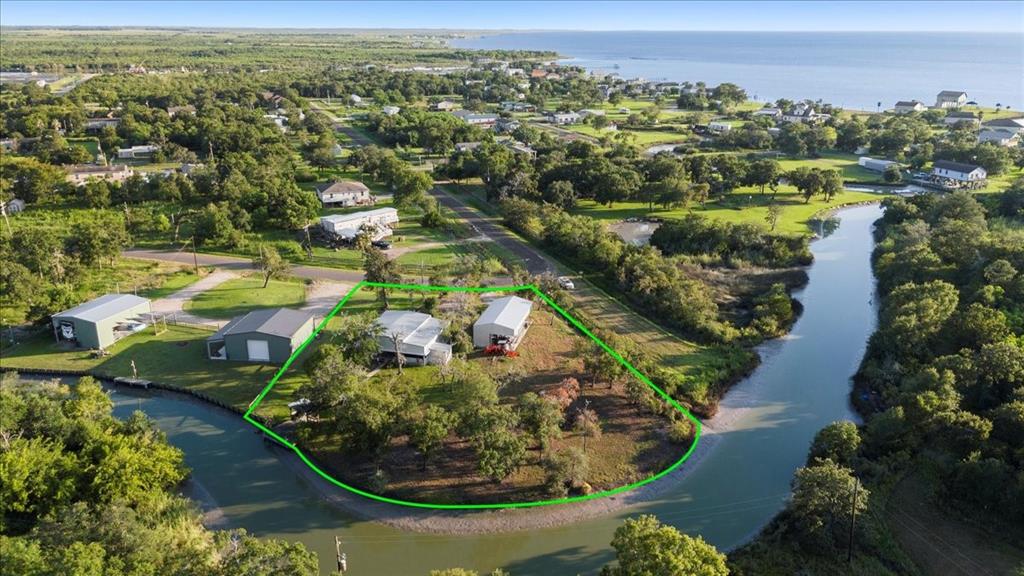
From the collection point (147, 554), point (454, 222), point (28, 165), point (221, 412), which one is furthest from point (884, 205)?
point (28, 165)

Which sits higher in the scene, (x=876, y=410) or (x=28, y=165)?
(x=28, y=165)

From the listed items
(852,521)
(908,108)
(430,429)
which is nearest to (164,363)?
(430,429)

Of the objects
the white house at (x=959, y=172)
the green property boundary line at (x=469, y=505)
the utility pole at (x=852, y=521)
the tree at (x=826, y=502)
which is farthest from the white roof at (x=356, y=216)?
the white house at (x=959, y=172)

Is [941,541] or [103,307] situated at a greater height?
[103,307]

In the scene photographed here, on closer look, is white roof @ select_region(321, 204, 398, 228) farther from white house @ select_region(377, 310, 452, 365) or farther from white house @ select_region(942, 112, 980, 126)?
white house @ select_region(942, 112, 980, 126)

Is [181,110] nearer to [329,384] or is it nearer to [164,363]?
[164,363]

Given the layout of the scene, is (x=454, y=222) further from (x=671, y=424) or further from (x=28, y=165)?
(x=28, y=165)

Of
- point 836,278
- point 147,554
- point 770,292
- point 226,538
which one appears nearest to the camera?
point 147,554
